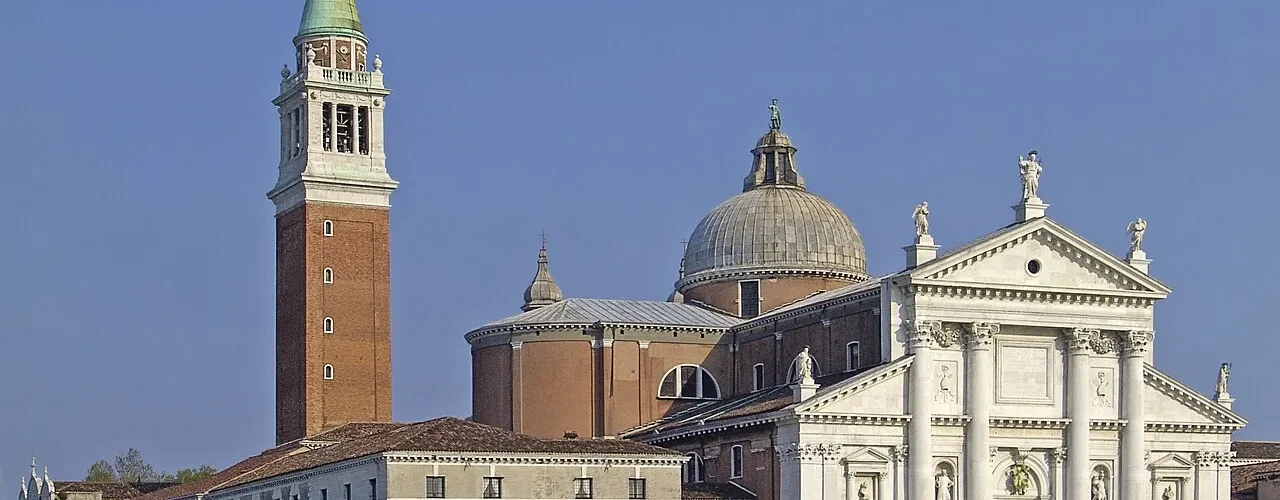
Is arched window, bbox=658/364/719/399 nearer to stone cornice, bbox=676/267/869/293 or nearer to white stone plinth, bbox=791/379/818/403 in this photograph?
stone cornice, bbox=676/267/869/293

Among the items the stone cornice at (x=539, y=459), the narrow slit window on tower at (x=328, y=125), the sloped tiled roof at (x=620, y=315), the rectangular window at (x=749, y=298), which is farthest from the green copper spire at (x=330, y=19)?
the stone cornice at (x=539, y=459)

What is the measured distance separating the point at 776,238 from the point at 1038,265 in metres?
12.0

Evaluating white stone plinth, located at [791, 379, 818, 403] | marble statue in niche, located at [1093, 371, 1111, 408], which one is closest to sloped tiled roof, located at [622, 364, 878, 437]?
white stone plinth, located at [791, 379, 818, 403]

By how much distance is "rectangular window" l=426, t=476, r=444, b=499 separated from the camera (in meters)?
53.3

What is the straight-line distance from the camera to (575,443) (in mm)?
55375

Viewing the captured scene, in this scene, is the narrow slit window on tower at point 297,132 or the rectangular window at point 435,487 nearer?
the rectangular window at point 435,487

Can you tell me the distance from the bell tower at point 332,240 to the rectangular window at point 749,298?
406 inches

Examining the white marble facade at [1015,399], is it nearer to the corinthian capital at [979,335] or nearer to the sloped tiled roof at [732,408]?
the corinthian capital at [979,335]

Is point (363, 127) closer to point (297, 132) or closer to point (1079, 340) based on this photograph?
point (297, 132)

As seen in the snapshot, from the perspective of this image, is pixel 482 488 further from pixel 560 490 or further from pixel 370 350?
pixel 370 350

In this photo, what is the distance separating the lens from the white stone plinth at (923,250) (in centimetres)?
5712

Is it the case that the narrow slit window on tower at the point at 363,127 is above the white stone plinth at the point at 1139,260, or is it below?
above

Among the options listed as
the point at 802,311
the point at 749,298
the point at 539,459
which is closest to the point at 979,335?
the point at 802,311

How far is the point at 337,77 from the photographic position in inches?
2795
